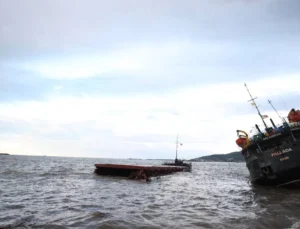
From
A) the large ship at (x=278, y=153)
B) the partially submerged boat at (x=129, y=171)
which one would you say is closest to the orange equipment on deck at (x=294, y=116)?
the large ship at (x=278, y=153)

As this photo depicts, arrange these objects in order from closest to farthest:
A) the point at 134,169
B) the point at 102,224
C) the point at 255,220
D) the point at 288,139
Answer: the point at 102,224
the point at 255,220
the point at 288,139
the point at 134,169

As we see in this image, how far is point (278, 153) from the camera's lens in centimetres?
2295

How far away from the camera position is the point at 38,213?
13305 millimetres

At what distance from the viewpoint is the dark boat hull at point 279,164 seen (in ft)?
72.0

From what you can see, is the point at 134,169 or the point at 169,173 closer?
the point at 134,169

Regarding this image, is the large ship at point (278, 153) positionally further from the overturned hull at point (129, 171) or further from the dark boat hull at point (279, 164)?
the overturned hull at point (129, 171)

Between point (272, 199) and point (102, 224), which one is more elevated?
point (272, 199)

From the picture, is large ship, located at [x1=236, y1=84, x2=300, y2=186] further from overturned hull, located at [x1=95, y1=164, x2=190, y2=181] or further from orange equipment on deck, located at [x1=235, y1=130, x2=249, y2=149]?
overturned hull, located at [x1=95, y1=164, x2=190, y2=181]

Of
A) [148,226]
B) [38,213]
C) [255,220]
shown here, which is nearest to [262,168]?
[255,220]

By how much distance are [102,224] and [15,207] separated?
21.1ft

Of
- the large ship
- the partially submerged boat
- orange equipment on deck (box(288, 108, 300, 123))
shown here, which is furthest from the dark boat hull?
the partially submerged boat

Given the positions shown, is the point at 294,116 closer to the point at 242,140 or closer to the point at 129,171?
the point at 242,140

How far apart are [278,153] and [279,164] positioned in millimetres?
907

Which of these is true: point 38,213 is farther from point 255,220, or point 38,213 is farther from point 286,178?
point 286,178
